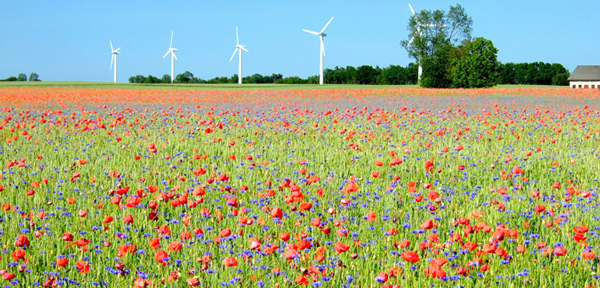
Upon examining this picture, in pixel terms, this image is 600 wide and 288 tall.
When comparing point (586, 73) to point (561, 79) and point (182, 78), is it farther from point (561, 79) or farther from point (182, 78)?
point (182, 78)

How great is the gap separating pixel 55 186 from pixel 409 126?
26.9ft

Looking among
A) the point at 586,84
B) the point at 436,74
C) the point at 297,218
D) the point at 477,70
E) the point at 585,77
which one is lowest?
the point at 297,218

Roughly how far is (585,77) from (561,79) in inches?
310

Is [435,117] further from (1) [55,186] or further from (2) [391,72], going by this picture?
(2) [391,72]

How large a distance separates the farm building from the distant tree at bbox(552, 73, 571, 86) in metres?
4.73

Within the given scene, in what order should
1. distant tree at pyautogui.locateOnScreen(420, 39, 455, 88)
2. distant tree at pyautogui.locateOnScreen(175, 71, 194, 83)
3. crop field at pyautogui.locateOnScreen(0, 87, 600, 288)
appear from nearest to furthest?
crop field at pyautogui.locateOnScreen(0, 87, 600, 288) < distant tree at pyautogui.locateOnScreen(420, 39, 455, 88) < distant tree at pyautogui.locateOnScreen(175, 71, 194, 83)

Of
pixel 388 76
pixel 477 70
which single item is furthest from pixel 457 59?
pixel 388 76

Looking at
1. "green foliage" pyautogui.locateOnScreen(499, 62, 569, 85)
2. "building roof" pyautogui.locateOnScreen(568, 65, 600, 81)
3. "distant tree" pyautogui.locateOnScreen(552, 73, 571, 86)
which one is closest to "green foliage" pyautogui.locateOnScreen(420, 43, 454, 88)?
"building roof" pyautogui.locateOnScreen(568, 65, 600, 81)

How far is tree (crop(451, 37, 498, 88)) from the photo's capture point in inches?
2047

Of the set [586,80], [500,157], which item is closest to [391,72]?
[586,80]

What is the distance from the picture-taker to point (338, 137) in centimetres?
995

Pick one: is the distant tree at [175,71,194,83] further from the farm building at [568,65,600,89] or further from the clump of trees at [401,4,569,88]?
the farm building at [568,65,600,89]

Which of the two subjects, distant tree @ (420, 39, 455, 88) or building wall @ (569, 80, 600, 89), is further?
building wall @ (569, 80, 600, 89)

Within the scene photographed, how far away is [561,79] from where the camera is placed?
110938 mm
